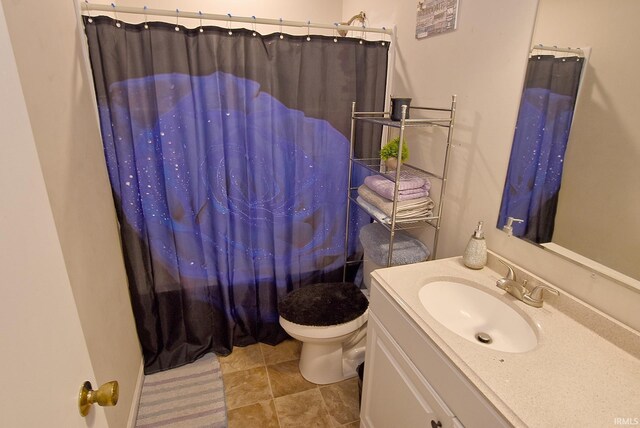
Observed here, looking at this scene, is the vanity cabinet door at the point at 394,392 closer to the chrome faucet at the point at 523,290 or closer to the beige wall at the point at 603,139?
the chrome faucet at the point at 523,290

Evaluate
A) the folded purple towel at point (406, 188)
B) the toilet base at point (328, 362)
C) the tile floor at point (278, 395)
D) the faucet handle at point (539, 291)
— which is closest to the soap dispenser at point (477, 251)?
the faucet handle at point (539, 291)

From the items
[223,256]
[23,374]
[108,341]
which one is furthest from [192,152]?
[23,374]

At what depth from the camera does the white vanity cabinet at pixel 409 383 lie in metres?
0.91

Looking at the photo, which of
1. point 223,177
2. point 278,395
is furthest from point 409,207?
point 278,395

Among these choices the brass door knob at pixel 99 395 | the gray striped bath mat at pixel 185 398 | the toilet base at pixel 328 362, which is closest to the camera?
the brass door knob at pixel 99 395

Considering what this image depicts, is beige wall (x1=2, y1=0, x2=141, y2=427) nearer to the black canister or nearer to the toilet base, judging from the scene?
the toilet base

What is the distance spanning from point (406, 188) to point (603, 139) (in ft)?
2.44

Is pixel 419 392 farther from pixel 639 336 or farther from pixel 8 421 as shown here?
pixel 8 421

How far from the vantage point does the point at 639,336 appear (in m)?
0.95

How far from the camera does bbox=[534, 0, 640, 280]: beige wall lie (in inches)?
37.4

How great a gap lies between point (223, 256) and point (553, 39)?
5.89 ft

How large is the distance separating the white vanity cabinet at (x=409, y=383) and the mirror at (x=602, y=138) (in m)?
0.58
